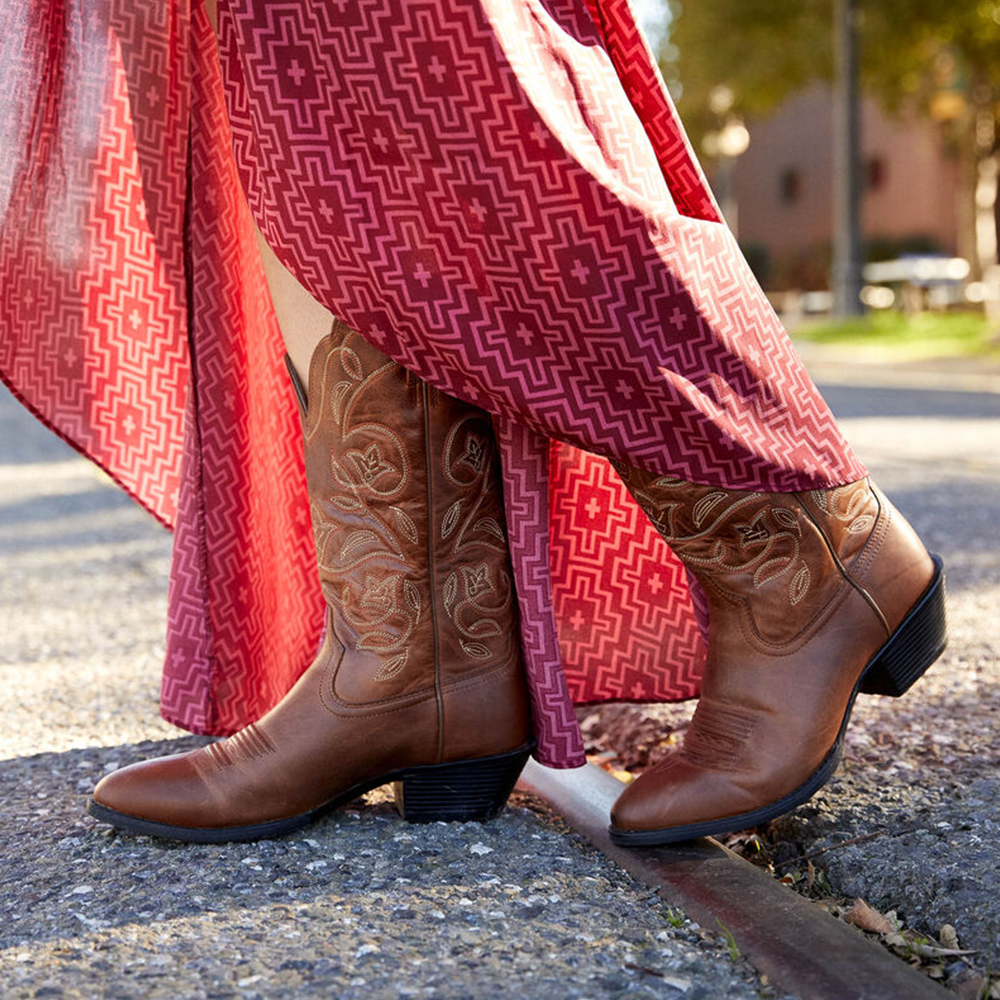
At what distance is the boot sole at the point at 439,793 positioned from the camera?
4.53 ft

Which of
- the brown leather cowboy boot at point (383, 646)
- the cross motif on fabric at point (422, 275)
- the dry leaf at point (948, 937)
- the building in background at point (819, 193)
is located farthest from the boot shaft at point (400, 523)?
the building in background at point (819, 193)

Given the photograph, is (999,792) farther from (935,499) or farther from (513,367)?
(935,499)

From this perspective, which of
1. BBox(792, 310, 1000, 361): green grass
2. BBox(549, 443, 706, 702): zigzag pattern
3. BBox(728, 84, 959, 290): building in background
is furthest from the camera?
BBox(728, 84, 959, 290): building in background

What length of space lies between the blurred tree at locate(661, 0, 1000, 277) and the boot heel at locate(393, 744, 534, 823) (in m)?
14.1

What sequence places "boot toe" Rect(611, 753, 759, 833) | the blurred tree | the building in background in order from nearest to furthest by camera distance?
"boot toe" Rect(611, 753, 759, 833)
the blurred tree
the building in background

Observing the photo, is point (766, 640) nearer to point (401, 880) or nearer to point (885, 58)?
point (401, 880)

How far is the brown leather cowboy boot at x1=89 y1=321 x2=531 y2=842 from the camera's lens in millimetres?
1362

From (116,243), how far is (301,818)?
73 centimetres

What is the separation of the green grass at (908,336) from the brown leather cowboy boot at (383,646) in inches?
381

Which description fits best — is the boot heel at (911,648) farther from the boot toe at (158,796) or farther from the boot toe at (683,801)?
the boot toe at (158,796)

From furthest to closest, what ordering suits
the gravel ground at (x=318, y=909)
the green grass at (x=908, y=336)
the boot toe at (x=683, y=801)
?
the green grass at (x=908, y=336), the boot toe at (x=683, y=801), the gravel ground at (x=318, y=909)

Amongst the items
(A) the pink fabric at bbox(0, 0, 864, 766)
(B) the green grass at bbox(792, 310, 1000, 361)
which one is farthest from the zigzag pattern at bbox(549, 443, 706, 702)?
(B) the green grass at bbox(792, 310, 1000, 361)

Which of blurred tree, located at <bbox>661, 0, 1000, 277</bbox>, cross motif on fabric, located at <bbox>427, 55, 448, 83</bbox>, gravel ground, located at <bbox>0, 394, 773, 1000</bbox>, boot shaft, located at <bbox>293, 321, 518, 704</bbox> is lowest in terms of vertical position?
gravel ground, located at <bbox>0, 394, 773, 1000</bbox>

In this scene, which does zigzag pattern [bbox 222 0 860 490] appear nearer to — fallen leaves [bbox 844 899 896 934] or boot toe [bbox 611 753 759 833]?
boot toe [bbox 611 753 759 833]
